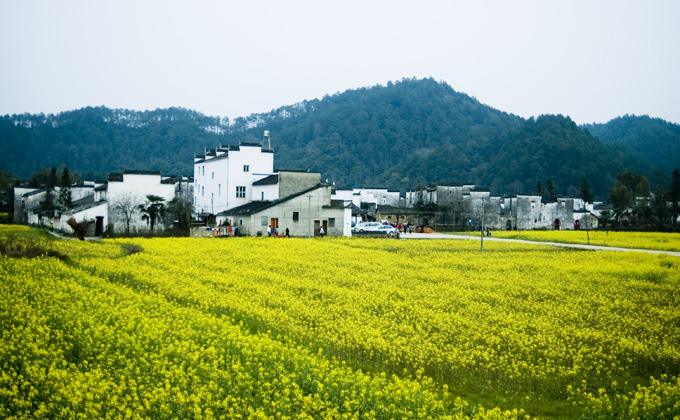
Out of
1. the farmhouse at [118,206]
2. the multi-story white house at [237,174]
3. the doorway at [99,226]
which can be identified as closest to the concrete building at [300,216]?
the multi-story white house at [237,174]

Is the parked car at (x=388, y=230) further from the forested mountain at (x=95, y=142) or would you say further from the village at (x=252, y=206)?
the forested mountain at (x=95, y=142)

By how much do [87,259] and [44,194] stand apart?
5121cm

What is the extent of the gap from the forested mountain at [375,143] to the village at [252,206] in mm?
20984

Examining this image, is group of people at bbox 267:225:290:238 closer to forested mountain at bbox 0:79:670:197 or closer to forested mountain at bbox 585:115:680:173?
forested mountain at bbox 0:79:670:197

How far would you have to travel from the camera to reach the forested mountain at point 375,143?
95938 mm

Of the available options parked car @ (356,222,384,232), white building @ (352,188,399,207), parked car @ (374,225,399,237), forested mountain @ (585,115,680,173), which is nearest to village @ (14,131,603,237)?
parked car @ (356,222,384,232)

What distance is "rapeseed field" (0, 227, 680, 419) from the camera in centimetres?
891

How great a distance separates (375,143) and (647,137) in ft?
204

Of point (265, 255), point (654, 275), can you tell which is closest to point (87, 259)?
point (265, 255)

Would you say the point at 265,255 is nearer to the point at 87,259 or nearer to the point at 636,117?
the point at 87,259

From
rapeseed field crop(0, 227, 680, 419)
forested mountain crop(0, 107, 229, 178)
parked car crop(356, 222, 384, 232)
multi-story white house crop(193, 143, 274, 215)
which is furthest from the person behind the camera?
forested mountain crop(0, 107, 229, 178)

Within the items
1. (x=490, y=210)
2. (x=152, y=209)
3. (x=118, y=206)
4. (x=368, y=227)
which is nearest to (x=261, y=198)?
(x=152, y=209)

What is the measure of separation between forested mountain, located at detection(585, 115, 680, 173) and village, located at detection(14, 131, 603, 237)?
167ft

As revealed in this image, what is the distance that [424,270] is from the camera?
83.1 ft
